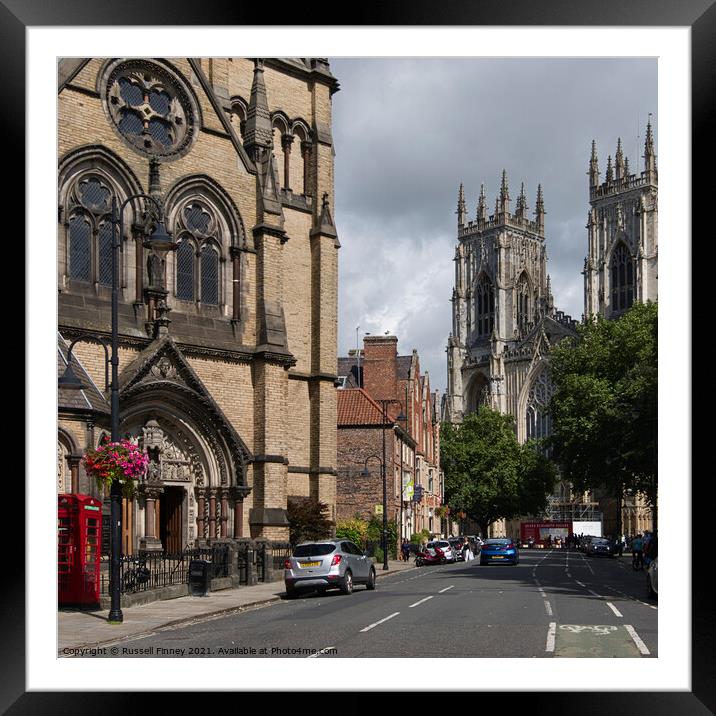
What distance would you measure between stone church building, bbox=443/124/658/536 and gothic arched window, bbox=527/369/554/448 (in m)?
0.12

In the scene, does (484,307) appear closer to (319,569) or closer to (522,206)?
(522,206)

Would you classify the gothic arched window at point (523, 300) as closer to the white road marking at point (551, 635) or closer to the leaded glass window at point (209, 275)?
the leaded glass window at point (209, 275)

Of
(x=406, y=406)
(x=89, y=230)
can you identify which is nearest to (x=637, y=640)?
(x=89, y=230)

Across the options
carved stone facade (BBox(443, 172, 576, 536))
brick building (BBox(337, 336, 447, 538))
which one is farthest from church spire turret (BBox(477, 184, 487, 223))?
brick building (BBox(337, 336, 447, 538))

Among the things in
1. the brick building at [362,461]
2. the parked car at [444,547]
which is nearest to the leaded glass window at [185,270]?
the parked car at [444,547]

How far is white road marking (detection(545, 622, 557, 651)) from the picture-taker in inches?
604

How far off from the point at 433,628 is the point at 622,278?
10771 centimetres

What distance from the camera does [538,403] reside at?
124 metres

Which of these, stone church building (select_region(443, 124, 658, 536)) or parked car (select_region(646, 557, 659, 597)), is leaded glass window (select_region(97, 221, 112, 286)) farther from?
stone church building (select_region(443, 124, 658, 536))

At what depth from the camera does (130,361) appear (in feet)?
110

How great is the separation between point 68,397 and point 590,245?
10332cm
